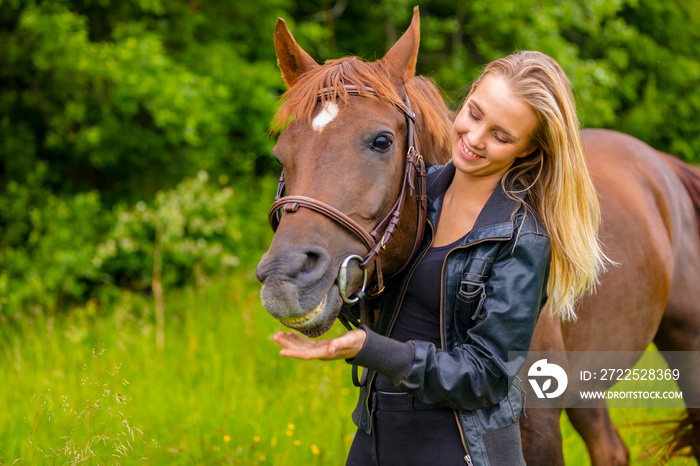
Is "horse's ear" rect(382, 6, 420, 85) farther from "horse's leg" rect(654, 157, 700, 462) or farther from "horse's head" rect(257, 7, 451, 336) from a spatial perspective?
"horse's leg" rect(654, 157, 700, 462)

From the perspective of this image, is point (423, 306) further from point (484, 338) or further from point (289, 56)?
point (289, 56)

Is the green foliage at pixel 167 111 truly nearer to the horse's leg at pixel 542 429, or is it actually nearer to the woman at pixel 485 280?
the horse's leg at pixel 542 429

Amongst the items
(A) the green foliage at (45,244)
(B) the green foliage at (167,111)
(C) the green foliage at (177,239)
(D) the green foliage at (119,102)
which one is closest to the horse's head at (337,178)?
(B) the green foliage at (167,111)

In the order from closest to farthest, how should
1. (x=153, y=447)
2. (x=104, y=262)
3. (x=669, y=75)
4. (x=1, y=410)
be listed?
(x=153, y=447), (x=1, y=410), (x=104, y=262), (x=669, y=75)

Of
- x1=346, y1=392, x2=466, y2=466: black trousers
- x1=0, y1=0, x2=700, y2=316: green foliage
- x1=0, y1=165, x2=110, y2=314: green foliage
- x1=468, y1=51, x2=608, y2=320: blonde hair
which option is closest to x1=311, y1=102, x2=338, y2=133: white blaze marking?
x1=468, y1=51, x2=608, y2=320: blonde hair

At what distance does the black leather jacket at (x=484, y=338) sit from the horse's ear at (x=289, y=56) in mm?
922

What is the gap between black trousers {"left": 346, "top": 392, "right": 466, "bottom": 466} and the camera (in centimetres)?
180

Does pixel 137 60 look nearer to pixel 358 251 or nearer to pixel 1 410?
pixel 1 410

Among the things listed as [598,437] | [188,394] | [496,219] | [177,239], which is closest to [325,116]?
[496,219]

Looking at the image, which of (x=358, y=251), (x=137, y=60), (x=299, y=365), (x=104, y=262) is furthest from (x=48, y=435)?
(x=137, y=60)

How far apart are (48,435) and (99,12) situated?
5.30 m

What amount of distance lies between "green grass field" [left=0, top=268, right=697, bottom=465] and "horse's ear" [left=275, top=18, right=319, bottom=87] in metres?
1.31

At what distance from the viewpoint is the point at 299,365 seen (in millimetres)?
4789

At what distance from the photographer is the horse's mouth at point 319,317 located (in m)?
1.62
